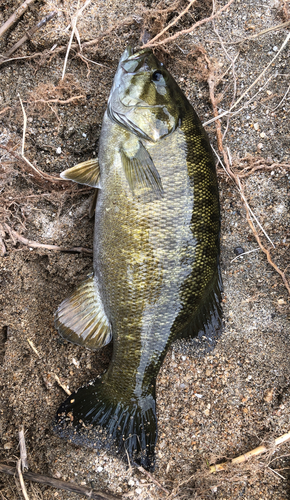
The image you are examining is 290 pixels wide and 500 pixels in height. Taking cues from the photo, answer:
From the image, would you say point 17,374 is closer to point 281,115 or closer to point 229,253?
point 229,253

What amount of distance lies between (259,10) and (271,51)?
32 centimetres

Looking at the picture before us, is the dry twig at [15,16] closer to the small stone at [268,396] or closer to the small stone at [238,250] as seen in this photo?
the small stone at [238,250]

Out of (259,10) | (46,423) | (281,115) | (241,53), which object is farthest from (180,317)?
(259,10)

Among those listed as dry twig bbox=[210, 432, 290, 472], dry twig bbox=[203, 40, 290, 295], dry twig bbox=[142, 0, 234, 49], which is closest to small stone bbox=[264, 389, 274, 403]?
dry twig bbox=[210, 432, 290, 472]

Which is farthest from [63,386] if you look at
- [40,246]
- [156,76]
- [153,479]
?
[156,76]

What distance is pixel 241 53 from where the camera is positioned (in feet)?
8.82

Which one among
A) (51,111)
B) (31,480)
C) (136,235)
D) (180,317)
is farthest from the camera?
(51,111)

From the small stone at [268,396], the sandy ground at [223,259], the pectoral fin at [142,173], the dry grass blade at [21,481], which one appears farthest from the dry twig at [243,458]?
the pectoral fin at [142,173]

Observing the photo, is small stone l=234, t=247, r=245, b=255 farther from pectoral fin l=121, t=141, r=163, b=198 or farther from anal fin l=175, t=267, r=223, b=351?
pectoral fin l=121, t=141, r=163, b=198

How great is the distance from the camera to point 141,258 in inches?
82.1

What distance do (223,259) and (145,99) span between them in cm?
126

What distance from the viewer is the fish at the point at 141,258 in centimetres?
209

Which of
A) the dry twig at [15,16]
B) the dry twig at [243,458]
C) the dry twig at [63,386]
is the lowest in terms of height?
the dry twig at [243,458]

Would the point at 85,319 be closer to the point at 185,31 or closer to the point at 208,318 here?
the point at 208,318
